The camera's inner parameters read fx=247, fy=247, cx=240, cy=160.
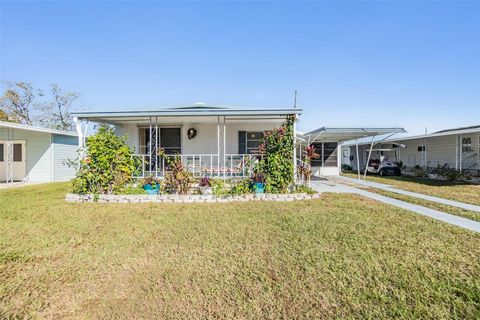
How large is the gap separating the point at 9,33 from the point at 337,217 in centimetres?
1787

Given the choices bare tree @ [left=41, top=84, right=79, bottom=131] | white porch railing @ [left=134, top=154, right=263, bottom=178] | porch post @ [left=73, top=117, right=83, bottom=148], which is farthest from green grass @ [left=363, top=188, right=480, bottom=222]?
bare tree @ [left=41, top=84, right=79, bottom=131]

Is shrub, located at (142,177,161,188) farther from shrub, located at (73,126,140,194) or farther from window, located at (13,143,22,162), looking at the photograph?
window, located at (13,143,22,162)

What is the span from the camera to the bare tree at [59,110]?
28.7 m

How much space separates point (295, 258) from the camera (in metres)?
3.61

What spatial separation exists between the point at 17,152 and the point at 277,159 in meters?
15.2

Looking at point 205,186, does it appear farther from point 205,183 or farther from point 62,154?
point 62,154

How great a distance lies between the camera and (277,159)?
25.5ft

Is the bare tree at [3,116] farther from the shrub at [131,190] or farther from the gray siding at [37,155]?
the shrub at [131,190]

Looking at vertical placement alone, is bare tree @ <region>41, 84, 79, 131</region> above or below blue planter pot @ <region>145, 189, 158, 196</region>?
above

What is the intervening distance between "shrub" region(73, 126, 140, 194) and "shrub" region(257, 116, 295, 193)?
4336 millimetres

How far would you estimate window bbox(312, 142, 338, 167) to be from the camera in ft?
55.4

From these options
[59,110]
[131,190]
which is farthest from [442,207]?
[59,110]

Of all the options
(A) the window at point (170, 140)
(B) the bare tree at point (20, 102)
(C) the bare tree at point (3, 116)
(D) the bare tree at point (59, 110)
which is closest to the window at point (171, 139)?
(A) the window at point (170, 140)

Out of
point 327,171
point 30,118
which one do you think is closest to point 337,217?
point 327,171
